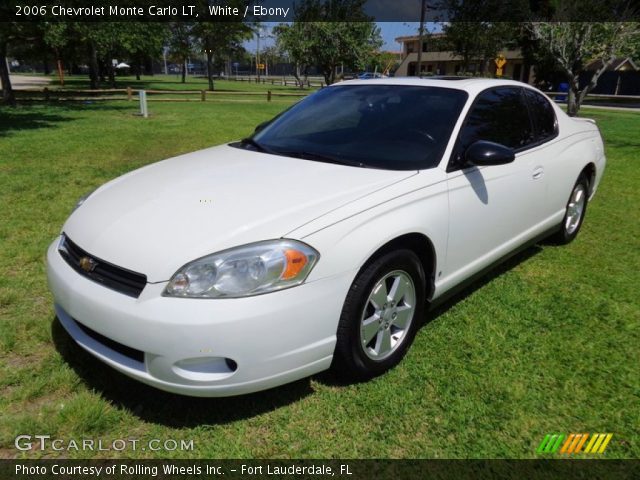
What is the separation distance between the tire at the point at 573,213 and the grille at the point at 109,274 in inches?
155

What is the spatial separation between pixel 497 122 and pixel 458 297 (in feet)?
4.37

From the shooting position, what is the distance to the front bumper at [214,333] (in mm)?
2047

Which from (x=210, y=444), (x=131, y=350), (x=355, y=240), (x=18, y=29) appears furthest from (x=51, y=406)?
(x=18, y=29)

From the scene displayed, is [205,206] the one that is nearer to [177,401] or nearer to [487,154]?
[177,401]

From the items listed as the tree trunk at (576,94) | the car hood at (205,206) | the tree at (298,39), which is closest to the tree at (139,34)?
the car hood at (205,206)

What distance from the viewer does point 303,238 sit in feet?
7.26

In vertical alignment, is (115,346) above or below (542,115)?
below

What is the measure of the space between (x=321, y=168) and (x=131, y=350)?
1433mm

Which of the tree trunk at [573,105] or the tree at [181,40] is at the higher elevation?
the tree at [181,40]

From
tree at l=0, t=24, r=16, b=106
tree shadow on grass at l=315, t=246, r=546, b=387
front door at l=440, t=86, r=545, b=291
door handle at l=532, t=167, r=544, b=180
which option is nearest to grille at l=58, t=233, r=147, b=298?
tree shadow on grass at l=315, t=246, r=546, b=387

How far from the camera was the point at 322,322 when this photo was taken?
2.27 metres

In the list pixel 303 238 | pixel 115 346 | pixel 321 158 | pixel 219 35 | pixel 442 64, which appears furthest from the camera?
pixel 442 64

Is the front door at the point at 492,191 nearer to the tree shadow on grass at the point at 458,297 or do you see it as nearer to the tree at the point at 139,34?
the tree shadow on grass at the point at 458,297

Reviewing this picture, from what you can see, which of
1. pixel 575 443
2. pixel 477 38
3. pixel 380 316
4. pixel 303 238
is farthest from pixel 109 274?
pixel 477 38
